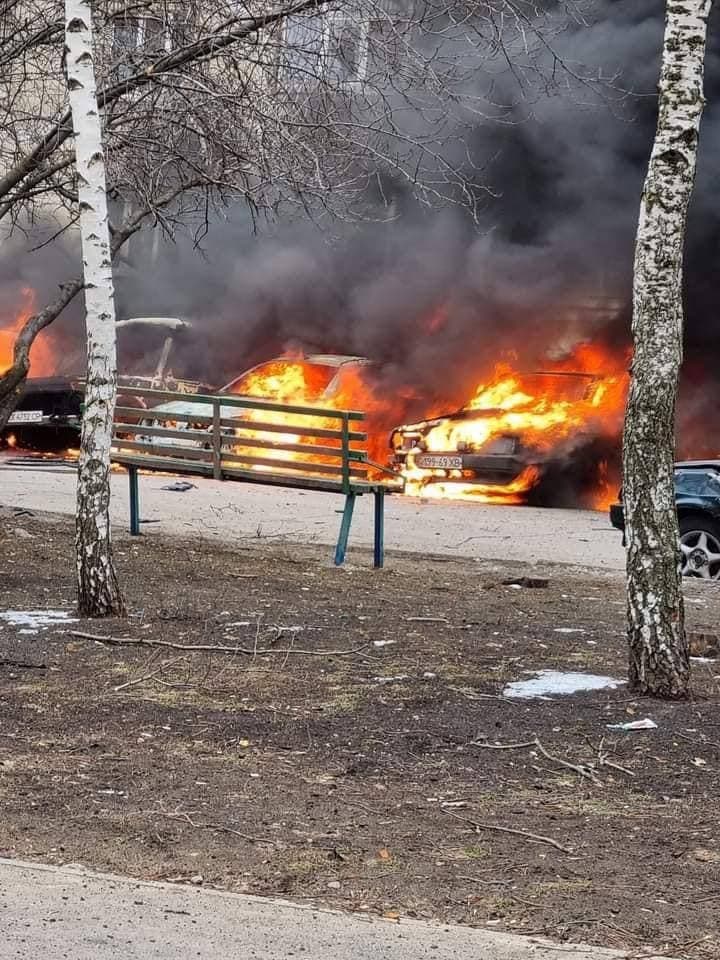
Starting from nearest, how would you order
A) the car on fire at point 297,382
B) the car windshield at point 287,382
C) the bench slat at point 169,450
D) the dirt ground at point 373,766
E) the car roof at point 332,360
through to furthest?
the dirt ground at point 373,766 → the bench slat at point 169,450 → the car on fire at point 297,382 → the car windshield at point 287,382 → the car roof at point 332,360

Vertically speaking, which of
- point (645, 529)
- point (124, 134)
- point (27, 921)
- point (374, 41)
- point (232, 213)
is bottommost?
point (27, 921)

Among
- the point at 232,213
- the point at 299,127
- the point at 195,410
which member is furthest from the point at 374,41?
the point at 232,213

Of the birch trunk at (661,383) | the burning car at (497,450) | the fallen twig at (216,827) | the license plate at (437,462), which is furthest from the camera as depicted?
the burning car at (497,450)

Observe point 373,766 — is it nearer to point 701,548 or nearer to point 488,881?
point 488,881

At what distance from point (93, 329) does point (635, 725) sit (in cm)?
399

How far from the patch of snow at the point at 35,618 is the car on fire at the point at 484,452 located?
7645 millimetres

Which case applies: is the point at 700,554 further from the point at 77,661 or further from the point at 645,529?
the point at 77,661

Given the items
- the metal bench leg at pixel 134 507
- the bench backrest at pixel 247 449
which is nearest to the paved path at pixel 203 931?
the bench backrest at pixel 247 449

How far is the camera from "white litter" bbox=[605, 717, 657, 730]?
5727 millimetres

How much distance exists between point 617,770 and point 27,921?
2440 millimetres

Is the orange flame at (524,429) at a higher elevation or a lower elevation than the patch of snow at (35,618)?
higher

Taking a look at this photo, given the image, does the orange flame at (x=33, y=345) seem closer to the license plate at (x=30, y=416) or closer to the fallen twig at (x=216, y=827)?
the license plate at (x=30, y=416)

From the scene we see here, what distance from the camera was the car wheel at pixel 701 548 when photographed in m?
10.7

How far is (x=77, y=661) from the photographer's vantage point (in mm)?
6871
